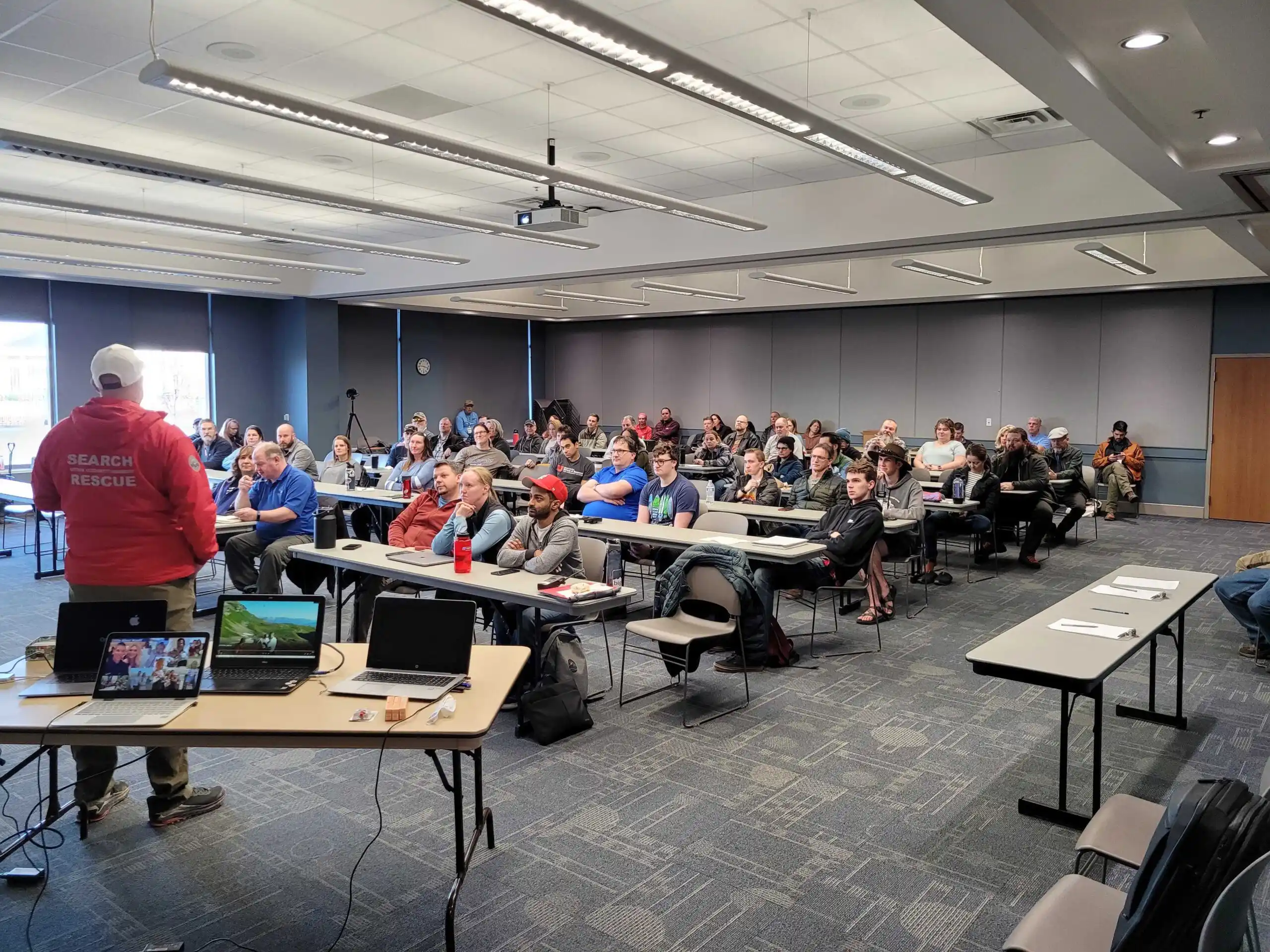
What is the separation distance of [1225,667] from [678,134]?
5.37 m

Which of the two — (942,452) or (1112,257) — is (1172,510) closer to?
(942,452)

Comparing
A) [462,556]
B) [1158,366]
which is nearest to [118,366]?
[462,556]

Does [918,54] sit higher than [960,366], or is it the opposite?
[918,54]

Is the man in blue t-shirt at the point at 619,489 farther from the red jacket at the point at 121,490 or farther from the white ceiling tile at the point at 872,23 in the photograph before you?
the red jacket at the point at 121,490

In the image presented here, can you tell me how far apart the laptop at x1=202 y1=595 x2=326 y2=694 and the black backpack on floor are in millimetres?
2454

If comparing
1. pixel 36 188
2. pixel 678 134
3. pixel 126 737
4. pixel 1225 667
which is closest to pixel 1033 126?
pixel 678 134

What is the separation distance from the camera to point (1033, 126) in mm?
6777

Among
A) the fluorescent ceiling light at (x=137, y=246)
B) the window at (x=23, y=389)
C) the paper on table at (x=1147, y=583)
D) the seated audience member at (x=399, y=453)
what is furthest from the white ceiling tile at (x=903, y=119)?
the window at (x=23, y=389)

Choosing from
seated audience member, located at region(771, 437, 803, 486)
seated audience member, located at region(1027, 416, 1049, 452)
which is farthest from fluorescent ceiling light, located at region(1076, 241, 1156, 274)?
seated audience member, located at region(771, 437, 803, 486)

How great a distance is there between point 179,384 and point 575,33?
1248 centimetres

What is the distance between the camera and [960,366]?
1426 centimetres

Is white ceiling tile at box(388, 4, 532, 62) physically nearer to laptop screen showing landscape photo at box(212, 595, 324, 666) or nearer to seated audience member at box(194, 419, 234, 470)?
laptop screen showing landscape photo at box(212, 595, 324, 666)

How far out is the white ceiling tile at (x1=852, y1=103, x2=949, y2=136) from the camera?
21.2 ft

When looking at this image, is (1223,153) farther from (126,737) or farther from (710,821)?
(126,737)
